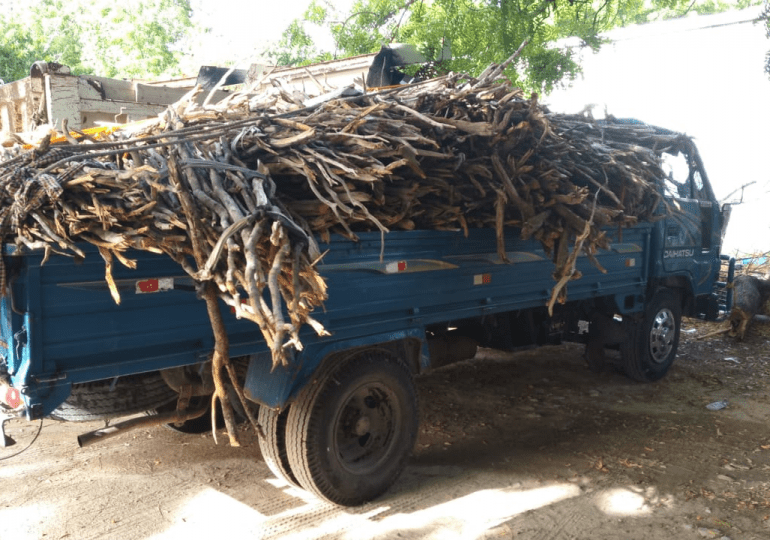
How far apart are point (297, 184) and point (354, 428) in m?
1.59

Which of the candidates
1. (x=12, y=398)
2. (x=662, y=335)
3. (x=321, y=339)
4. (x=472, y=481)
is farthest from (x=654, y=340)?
(x=12, y=398)

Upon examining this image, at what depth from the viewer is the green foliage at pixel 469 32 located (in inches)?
350

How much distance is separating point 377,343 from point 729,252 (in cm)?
1287

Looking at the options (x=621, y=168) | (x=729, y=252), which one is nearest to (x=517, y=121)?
(x=621, y=168)

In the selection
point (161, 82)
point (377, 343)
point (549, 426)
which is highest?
point (161, 82)

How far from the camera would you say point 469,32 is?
9469mm

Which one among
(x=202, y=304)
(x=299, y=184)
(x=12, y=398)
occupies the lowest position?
(x=12, y=398)

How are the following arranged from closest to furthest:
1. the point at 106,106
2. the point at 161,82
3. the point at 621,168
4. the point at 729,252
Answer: the point at 621,168 < the point at 106,106 < the point at 161,82 < the point at 729,252

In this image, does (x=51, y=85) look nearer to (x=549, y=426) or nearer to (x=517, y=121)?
(x=517, y=121)

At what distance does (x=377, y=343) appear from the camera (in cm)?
407

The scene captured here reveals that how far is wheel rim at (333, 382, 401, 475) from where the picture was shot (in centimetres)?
404

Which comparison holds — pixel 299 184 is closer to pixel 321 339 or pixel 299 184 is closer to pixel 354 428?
pixel 321 339

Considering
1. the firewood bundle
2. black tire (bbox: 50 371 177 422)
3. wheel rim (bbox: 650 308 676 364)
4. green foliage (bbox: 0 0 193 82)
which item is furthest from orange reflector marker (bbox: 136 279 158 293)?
green foliage (bbox: 0 0 193 82)

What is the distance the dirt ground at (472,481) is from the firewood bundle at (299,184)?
1.37m
